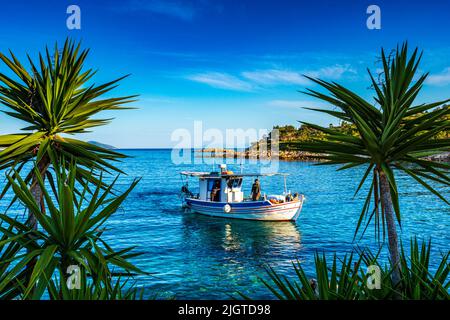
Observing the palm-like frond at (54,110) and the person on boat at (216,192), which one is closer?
the palm-like frond at (54,110)

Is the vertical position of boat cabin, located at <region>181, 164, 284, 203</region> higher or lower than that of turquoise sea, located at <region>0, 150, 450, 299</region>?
higher

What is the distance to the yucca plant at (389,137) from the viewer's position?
12.6 feet

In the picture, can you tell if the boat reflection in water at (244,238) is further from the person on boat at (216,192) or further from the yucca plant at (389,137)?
the yucca plant at (389,137)

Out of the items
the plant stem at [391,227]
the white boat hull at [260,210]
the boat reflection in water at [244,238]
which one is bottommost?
the boat reflection in water at [244,238]

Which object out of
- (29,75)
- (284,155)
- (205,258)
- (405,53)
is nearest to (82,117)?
(29,75)

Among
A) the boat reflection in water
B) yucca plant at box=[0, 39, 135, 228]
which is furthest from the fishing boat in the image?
yucca plant at box=[0, 39, 135, 228]

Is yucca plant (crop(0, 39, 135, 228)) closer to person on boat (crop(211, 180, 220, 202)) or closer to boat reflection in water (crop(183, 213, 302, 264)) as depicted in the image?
boat reflection in water (crop(183, 213, 302, 264))

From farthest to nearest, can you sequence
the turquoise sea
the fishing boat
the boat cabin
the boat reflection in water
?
the boat cabin < the fishing boat < the boat reflection in water < the turquoise sea

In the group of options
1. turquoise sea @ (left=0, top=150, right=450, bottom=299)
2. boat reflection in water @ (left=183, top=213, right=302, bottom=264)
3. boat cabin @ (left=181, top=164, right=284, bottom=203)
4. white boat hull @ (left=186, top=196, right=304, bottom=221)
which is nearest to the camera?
turquoise sea @ (left=0, top=150, right=450, bottom=299)

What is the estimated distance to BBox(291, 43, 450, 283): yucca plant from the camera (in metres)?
3.83

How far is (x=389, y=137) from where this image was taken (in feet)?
12.4

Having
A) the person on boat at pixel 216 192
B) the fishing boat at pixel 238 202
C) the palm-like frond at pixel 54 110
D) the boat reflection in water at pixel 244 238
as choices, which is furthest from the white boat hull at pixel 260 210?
the palm-like frond at pixel 54 110

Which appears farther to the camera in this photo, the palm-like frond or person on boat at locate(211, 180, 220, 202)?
person on boat at locate(211, 180, 220, 202)
